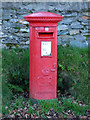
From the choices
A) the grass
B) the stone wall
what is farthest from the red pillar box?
the stone wall

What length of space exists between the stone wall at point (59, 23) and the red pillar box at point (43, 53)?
8.10ft

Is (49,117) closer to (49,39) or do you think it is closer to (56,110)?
(56,110)

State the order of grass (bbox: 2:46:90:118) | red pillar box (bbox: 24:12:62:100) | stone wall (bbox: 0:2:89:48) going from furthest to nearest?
stone wall (bbox: 0:2:89:48), grass (bbox: 2:46:90:118), red pillar box (bbox: 24:12:62:100)

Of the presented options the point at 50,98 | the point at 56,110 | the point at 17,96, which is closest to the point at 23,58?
the point at 17,96

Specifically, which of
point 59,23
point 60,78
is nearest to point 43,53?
point 60,78

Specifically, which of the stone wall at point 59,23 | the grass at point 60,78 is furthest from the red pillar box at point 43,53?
the stone wall at point 59,23

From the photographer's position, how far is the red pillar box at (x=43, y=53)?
4.36 meters

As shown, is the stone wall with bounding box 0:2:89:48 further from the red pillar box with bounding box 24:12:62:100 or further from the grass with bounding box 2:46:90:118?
the red pillar box with bounding box 24:12:62:100

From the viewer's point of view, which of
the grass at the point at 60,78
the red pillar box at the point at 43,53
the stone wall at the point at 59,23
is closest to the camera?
the red pillar box at the point at 43,53

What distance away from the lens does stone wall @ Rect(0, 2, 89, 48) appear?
6.93m

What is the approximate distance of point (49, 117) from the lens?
426cm

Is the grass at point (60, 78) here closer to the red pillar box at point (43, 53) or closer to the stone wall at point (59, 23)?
the red pillar box at point (43, 53)

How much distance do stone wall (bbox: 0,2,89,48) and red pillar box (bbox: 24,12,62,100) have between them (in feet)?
Result: 8.10

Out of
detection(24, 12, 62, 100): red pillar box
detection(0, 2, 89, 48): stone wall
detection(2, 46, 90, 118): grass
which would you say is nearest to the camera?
detection(24, 12, 62, 100): red pillar box
